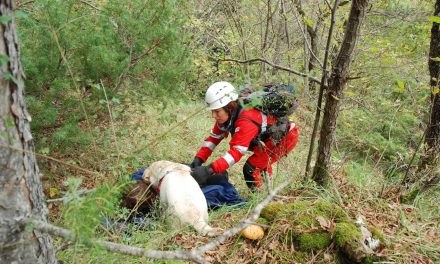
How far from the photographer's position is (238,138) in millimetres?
3943

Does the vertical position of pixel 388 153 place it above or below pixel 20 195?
below

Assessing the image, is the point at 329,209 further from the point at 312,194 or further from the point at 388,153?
the point at 388,153

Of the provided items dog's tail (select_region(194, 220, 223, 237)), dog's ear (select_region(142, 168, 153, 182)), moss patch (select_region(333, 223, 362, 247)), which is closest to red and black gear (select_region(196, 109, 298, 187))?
dog's ear (select_region(142, 168, 153, 182))

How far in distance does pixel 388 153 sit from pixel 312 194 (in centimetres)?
470

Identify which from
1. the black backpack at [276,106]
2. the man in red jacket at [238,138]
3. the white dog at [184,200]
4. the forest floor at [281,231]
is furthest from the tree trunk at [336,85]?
the white dog at [184,200]

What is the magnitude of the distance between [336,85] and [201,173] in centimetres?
166

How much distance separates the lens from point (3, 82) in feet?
4.38

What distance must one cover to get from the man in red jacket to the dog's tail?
75cm

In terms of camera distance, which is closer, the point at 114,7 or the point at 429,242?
the point at 429,242

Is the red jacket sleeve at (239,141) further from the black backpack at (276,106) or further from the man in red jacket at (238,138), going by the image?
the black backpack at (276,106)

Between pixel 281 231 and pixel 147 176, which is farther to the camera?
pixel 147 176

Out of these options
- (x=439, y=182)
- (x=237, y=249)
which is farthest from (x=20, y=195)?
(x=439, y=182)

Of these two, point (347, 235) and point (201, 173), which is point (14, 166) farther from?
point (201, 173)

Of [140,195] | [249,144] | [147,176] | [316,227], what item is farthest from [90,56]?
[316,227]
